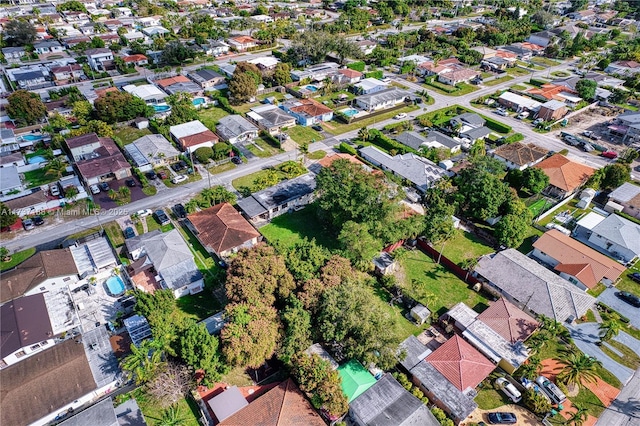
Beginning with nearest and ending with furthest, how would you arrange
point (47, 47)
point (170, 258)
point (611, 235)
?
1. point (170, 258)
2. point (611, 235)
3. point (47, 47)

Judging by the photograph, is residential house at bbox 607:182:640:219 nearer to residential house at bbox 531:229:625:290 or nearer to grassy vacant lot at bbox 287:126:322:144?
residential house at bbox 531:229:625:290

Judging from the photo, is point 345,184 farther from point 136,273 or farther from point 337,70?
point 337,70

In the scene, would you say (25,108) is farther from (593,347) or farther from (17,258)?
(593,347)

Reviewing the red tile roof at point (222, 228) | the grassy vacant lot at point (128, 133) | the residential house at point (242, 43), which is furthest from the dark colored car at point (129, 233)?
the residential house at point (242, 43)

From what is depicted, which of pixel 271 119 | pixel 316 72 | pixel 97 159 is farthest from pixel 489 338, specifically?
pixel 316 72

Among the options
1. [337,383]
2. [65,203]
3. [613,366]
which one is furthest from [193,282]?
[613,366]
